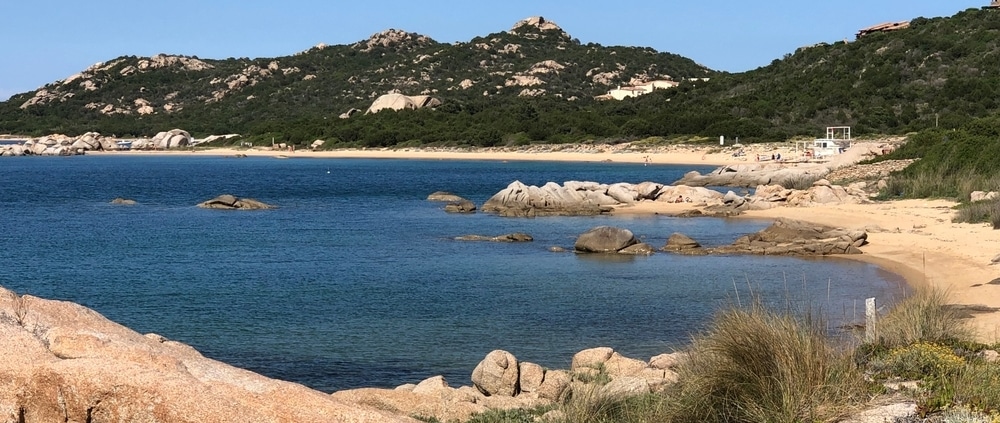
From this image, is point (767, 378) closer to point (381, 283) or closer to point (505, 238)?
point (381, 283)

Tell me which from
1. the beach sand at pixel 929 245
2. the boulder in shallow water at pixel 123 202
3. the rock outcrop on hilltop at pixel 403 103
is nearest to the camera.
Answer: the beach sand at pixel 929 245

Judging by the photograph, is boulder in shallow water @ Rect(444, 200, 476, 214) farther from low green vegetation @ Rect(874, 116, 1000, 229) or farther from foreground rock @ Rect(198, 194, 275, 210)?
low green vegetation @ Rect(874, 116, 1000, 229)

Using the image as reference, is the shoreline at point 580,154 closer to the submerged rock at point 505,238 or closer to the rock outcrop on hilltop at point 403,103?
the rock outcrop on hilltop at point 403,103

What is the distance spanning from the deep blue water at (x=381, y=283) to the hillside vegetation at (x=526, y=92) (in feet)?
133

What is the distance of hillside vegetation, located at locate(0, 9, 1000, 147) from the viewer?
85.2 metres

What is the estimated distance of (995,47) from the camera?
3442 inches

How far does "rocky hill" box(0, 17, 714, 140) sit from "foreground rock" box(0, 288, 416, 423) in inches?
4842

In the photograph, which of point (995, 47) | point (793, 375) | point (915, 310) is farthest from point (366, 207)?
point (995, 47)

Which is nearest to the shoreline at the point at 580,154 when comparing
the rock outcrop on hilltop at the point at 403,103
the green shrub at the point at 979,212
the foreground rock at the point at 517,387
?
the rock outcrop on hilltop at the point at 403,103

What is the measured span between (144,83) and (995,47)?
13522 cm

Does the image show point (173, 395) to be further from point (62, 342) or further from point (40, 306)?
Answer: point (40, 306)

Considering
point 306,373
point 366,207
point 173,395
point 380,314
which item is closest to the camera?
point 173,395

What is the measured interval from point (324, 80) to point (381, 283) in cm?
14202

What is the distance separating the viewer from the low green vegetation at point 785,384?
777cm
